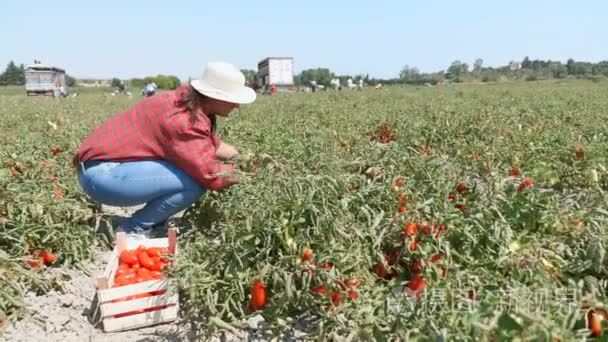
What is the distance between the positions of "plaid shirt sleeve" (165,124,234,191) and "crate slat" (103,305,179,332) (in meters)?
0.87

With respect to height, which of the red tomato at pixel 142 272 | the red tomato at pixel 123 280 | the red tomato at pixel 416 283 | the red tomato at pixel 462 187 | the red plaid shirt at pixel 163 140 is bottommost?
the red tomato at pixel 123 280

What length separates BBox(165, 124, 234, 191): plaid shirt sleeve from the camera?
121 inches

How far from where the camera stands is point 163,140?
10.4ft

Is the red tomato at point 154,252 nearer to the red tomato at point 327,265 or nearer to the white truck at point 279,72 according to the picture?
the red tomato at point 327,265

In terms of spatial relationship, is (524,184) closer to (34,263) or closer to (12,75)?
(34,263)

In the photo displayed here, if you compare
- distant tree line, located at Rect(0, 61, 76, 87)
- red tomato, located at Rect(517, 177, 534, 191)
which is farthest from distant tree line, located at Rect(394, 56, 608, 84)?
distant tree line, located at Rect(0, 61, 76, 87)

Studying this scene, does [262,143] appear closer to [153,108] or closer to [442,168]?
[153,108]

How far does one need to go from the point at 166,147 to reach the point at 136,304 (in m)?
1.06

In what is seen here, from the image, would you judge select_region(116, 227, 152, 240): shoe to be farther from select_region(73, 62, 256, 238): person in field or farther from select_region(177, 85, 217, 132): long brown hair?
select_region(177, 85, 217, 132): long brown hair

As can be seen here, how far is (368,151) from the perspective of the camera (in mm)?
3221

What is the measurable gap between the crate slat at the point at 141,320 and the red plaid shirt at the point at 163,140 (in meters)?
0.87

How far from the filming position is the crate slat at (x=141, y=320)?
246 cm

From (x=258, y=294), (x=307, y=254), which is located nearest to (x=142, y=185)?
(x=258, y=294)

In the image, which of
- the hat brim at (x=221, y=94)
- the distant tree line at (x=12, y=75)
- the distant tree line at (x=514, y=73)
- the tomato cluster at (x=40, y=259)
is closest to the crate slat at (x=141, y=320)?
the tomato cluster at (x=40, y=259)
